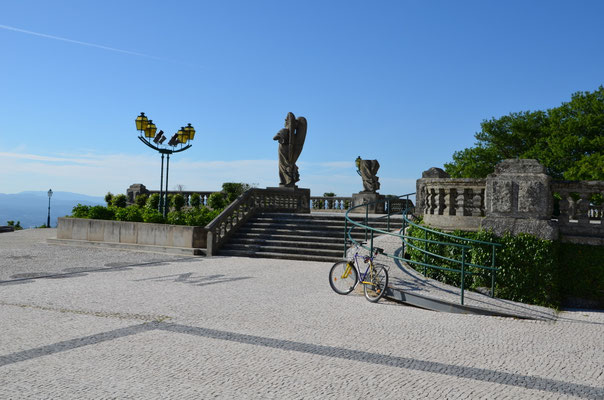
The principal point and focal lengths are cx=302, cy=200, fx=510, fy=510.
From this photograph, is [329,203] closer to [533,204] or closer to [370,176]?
[370,176]

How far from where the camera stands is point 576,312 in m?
9.35

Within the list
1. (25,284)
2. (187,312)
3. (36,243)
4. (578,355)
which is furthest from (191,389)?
(36,243)

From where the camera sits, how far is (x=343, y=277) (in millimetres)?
9930

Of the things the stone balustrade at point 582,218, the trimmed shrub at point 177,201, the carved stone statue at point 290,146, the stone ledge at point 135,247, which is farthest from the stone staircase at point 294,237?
the trimmed shrub at point 177,201

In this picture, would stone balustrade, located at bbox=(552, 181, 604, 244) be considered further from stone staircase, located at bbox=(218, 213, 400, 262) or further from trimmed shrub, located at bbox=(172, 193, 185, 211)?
trimmed shrub, located at bbox=(172, 193, 185, 211)

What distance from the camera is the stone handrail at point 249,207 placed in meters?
16.6

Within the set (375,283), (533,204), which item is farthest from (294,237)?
(533,204)

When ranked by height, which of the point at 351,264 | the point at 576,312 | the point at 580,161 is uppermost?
the point at 580,161

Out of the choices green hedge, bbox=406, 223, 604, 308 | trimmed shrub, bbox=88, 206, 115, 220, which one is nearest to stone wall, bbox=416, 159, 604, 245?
green hedge, bbox=406, 223, 604, 308

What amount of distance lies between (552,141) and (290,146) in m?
27.5

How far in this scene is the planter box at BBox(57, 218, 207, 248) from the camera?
16844 millimetres

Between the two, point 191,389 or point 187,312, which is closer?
point 191,389

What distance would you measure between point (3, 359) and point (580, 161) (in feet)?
127

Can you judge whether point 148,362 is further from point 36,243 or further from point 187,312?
point 36,243
